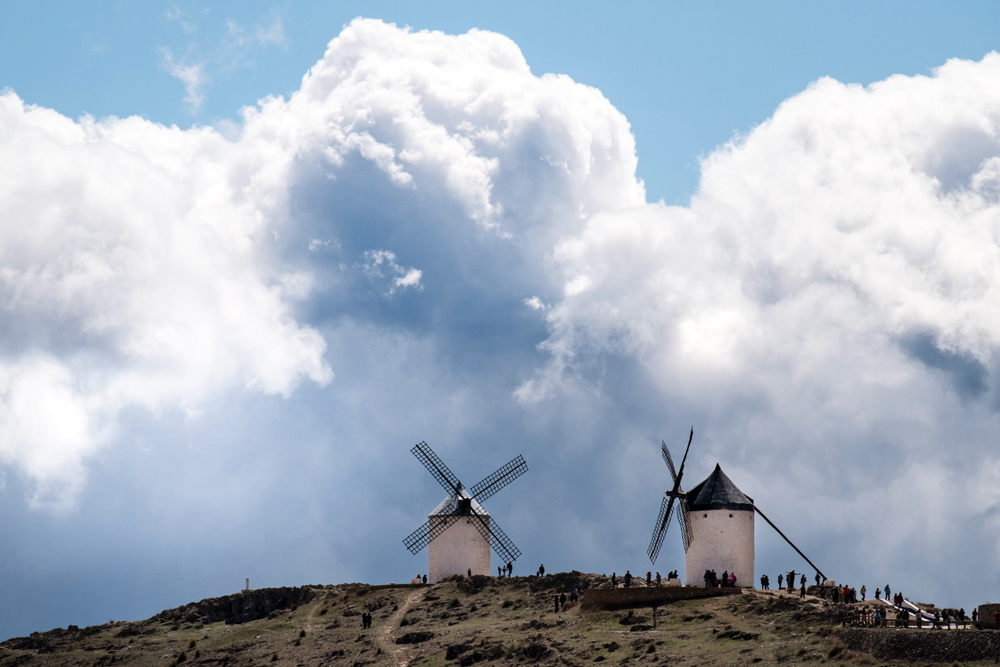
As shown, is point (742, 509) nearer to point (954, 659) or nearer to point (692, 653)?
point (692, 653)

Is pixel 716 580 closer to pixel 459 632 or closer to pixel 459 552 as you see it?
pixel 459 632

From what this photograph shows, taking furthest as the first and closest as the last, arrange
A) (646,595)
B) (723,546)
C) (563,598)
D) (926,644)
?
(723,546) < (563,598) < (646,595) < (926,644)

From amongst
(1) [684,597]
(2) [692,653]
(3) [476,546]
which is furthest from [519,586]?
(2) [692,653]

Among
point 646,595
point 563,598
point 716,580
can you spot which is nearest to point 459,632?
point 563,598

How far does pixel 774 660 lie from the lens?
45.4 m

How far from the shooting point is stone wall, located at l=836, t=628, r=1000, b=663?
1624 inches

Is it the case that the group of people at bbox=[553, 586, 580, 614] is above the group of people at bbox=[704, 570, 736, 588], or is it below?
below

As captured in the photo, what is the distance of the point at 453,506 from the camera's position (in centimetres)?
7500

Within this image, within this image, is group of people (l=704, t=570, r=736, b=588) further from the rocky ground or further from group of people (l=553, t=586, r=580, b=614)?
group of people (l=553, t=586, r=580, b=614)

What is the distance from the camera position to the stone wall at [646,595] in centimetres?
5853

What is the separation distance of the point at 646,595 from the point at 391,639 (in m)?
13.1

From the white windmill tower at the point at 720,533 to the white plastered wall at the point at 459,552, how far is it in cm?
1467

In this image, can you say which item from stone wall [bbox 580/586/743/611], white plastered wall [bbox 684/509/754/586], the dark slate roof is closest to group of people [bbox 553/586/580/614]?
stone wall [bbox 580/586/743/611]

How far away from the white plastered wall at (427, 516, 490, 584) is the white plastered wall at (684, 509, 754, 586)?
15265 millimetres
